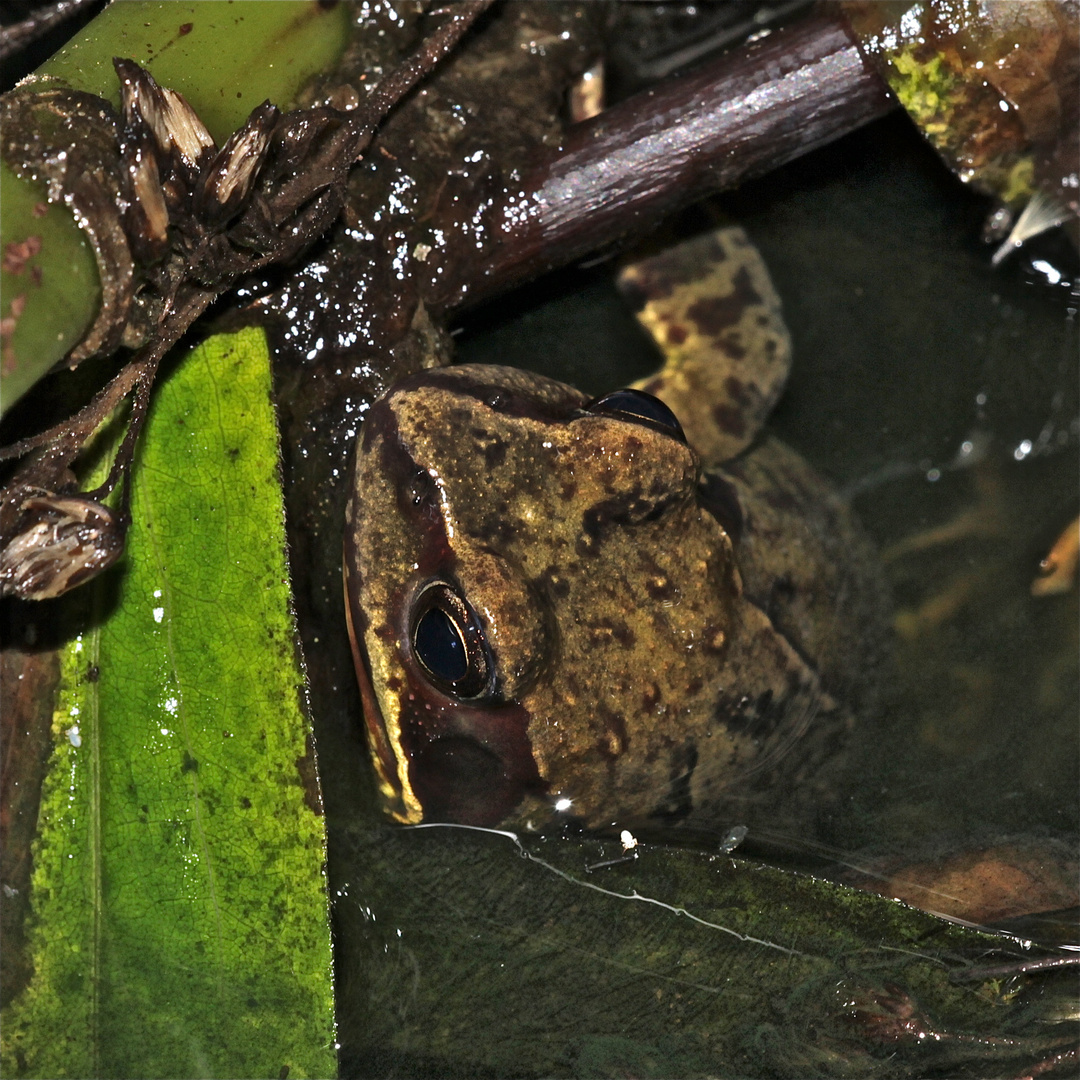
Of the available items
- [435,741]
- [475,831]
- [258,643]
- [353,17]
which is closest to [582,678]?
[435,741]

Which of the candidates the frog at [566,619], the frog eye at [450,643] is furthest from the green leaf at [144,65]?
the frog eye at [450,643]

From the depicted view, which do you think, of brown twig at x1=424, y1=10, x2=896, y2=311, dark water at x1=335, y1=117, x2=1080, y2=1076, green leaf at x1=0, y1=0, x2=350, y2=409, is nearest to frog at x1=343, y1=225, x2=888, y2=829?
dark water at x1=335, y1=117, x2=1080, y2=1076

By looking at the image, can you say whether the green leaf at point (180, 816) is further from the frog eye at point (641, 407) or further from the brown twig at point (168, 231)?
the frog eye at point (641, 407)

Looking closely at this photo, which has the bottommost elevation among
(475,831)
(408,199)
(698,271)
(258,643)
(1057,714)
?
(1057,714)

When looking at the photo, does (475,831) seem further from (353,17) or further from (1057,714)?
(353,17)

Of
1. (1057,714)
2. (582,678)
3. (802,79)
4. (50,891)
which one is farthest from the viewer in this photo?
(1057,714)

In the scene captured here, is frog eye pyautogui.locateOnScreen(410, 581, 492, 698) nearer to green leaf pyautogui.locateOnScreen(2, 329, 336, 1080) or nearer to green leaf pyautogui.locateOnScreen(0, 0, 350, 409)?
green leaf pyautogui.locateOnScreen(2, 329, 336, 1080)

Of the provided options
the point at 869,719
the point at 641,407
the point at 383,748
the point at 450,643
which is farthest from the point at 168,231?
the point at 869,719
